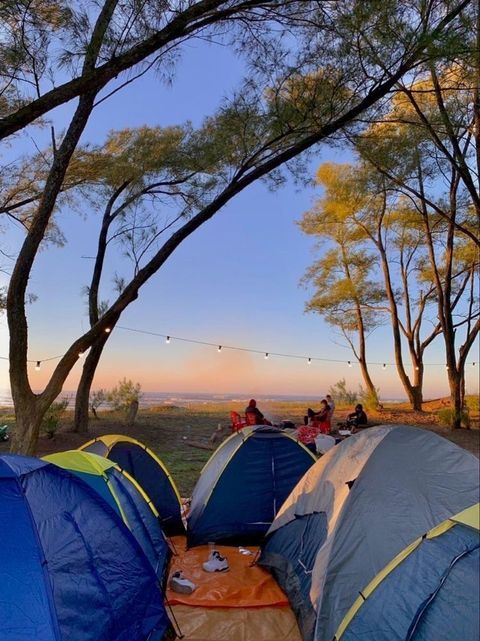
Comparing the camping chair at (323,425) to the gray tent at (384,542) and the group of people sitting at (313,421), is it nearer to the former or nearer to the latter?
the group of people sitting at (313,421)

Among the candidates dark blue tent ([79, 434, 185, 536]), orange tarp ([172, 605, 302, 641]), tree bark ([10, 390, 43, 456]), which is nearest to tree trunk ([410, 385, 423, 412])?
dark blue tent ([79, 434, 185, 536])

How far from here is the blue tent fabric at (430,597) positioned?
2.30 metres

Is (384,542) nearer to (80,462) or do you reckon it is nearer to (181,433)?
(80,462)

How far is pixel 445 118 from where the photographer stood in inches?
399

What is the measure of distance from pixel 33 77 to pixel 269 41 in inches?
134

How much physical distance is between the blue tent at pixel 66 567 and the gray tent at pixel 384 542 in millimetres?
1183

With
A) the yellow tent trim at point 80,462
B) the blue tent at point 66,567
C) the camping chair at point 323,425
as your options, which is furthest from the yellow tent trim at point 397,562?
the camping chair at point 323,425

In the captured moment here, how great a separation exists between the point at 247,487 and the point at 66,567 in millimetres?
2837

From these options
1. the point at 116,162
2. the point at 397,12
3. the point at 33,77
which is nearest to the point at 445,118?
the point at 397,12

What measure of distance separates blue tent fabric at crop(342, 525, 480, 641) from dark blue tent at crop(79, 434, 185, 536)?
344 cm

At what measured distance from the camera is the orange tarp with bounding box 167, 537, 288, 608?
3875 mm

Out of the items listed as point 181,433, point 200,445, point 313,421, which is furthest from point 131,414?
point 313,421

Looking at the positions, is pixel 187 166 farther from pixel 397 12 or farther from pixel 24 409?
pixel 24 409

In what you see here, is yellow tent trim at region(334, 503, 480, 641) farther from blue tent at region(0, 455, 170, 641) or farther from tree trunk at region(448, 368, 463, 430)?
tree trunk at region(448, 368, 463, 430)
